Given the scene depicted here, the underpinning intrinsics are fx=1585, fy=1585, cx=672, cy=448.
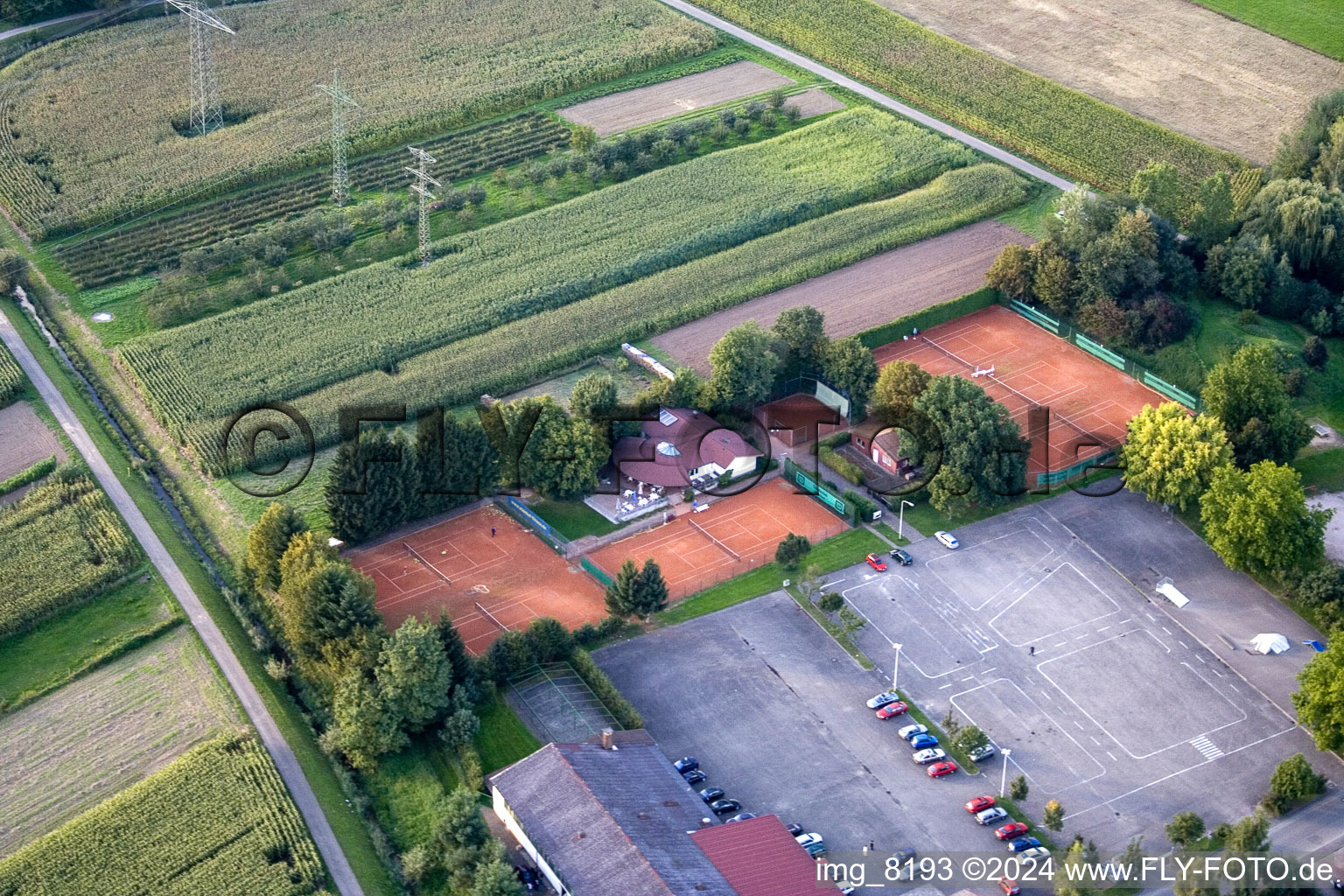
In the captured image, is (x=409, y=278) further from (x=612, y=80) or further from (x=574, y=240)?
(x=612, y=80)

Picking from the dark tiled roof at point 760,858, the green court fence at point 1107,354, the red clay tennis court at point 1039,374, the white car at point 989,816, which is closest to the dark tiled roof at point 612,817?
the dark tiled roof at point 760,858

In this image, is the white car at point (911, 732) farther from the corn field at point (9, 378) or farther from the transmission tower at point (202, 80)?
the transmission tower at point (202, 80)

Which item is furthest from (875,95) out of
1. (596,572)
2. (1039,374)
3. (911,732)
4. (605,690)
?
(605,690)

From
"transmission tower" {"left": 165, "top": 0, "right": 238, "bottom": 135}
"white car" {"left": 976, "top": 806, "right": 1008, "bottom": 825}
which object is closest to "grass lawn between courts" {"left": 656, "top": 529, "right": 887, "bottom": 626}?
"white car" {"left": 976, "top": 806, "right": 1008, "bottom": 825}

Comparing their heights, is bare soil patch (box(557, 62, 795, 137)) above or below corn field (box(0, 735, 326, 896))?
above

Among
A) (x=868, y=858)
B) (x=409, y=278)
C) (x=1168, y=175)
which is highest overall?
(x=1168, y=175)

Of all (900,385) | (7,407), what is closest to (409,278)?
(7,407)

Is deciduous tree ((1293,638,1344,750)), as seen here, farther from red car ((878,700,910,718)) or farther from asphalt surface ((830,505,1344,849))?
red car ((878,700,910,718))
